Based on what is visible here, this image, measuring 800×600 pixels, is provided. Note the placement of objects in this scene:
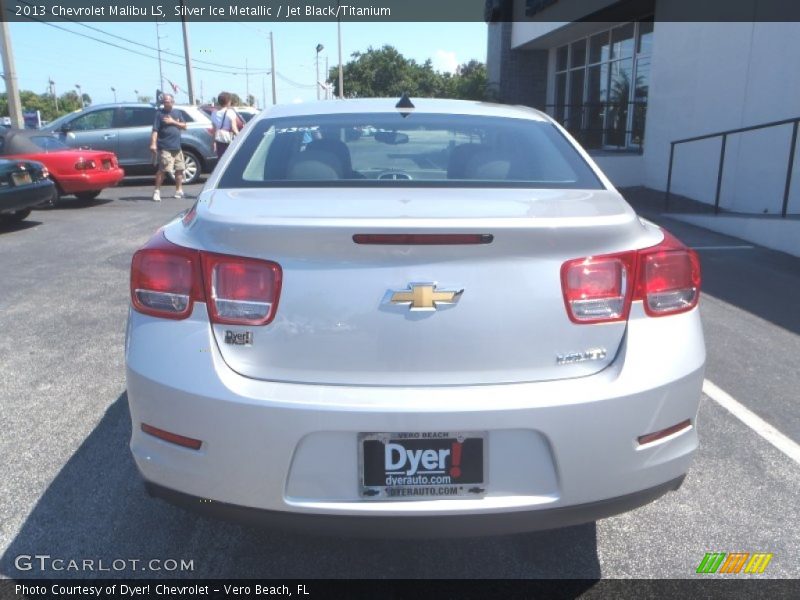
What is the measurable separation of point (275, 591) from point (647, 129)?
47.9 ft

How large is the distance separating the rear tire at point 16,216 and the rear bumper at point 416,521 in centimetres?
978

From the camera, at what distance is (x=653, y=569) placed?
261 cm

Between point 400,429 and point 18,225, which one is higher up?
point 400,429

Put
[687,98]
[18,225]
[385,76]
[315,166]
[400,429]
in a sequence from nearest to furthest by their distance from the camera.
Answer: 1. [400,429]
2. [315,166]
3. [18,225]
4. [687,98]
5. [385,76]

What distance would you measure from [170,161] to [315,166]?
1084 centimetres

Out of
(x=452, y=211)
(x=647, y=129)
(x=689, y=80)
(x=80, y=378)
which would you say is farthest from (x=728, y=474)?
(x=647, y=129)

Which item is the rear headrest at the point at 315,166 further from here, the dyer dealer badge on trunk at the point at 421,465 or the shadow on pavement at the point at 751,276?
the shadow on pavement at the point at 751,276

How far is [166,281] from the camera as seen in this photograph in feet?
7.40

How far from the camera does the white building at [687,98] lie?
33.0 ft

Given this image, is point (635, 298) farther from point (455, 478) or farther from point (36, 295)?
point (36, 295)

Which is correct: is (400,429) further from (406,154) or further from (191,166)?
(191,166)

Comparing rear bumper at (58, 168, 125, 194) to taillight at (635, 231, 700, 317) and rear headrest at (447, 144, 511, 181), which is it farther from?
taillight at (635, 231, 700, 317)

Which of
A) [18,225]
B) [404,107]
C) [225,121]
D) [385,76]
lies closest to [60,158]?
[18,225]

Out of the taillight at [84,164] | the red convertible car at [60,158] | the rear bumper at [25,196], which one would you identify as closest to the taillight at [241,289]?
the rear bumper at [25,196]
